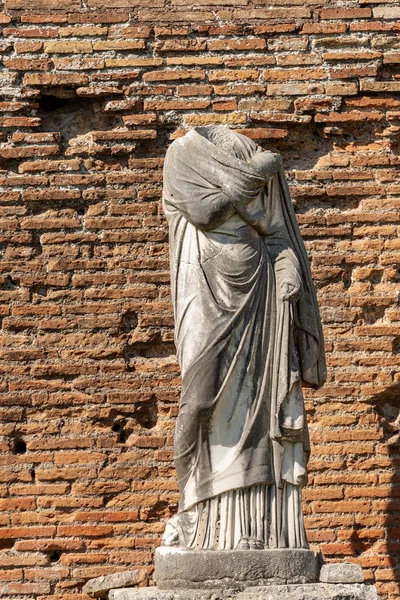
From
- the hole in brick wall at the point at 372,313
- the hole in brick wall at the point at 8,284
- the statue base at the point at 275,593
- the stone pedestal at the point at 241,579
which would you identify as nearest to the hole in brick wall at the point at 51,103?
the hole in brick wall at the point at 8,284

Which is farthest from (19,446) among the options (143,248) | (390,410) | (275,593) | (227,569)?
(275,593)

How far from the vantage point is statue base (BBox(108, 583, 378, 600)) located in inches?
240

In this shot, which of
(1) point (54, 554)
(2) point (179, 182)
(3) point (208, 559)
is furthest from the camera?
(1) point (54, 554)

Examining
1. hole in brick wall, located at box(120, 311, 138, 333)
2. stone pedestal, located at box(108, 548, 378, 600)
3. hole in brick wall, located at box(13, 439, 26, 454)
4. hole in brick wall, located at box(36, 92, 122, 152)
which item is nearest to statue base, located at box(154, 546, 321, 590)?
stone pedestal, located at box(108, 548, 378, 600)

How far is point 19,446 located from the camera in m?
8.61

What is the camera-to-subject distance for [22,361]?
28.3ft

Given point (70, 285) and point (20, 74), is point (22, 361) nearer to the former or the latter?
point (70, 285)

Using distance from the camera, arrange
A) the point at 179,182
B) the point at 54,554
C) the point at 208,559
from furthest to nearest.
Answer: the point at 54,554, the point at 179,182, the point at 208,559

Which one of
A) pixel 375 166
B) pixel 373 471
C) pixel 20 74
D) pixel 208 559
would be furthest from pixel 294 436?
pixel 20 74

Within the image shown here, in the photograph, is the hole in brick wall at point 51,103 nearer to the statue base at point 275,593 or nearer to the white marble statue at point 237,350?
the white marble statue at point 237,350

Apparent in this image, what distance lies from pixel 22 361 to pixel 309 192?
208 centimetres

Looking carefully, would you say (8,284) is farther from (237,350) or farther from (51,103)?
(237,350)

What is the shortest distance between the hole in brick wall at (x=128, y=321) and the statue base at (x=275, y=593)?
9.03 feet

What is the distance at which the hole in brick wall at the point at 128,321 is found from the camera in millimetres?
8719
